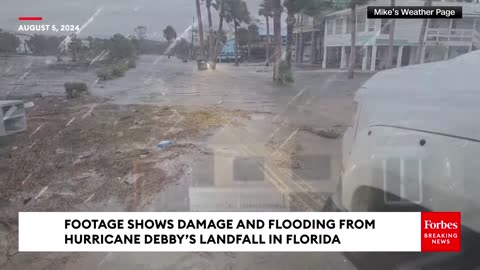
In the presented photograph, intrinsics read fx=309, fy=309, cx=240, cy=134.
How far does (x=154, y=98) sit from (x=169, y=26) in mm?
1262

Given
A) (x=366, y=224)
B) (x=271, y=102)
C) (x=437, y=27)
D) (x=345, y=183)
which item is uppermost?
(x=437, y=27)

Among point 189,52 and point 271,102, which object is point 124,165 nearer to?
point 189,52

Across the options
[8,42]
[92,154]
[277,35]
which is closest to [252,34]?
[277,35]

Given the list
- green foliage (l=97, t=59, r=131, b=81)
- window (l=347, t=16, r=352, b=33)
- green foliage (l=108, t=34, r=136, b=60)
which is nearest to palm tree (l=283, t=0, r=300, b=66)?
window (l=347, t=16, r=352, b=33)

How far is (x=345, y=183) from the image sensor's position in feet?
4.30

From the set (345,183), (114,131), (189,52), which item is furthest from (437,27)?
(114,131)

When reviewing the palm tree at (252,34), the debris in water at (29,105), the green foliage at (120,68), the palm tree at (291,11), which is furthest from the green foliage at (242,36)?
the debris in water at (29,105)

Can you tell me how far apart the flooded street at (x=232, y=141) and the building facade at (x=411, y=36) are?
16 cm

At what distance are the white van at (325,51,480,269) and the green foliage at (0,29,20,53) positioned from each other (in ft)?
5.57

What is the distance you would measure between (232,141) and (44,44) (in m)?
1.64

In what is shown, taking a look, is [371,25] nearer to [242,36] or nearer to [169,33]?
[242,36]

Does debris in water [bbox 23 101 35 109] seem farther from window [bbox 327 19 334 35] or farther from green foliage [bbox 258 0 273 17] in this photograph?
window [bbox 327 19 334 35]

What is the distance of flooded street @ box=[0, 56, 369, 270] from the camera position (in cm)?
154

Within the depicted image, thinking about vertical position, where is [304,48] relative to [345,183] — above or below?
above
